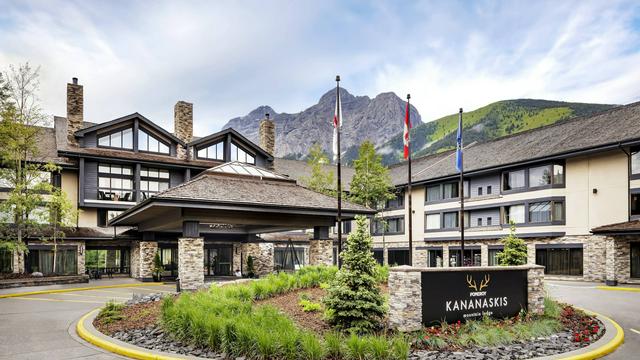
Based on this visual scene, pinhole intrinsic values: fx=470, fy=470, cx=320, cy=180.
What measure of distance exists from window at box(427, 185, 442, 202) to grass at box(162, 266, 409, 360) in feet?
116

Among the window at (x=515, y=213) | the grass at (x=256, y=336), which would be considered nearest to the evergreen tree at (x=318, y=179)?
the window at (x=515, y=213)

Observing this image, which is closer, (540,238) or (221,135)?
(540,238)

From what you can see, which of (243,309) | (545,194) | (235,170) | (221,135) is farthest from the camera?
(221,135)

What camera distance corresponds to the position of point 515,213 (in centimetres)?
3825

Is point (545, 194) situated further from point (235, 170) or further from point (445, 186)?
point (235, 170)

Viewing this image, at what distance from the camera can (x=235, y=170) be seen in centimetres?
2581

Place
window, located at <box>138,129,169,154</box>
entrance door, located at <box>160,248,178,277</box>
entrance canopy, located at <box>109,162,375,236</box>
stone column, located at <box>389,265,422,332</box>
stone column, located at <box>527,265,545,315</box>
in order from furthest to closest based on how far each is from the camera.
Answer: window, located at <box>138,129,169,154</box>, entrance door, located at <box>160,248,178,277</box>, entrance canopy, located at <box>109,162,375,236</box>, stone column, located at <box>527,265,545,315</box>, stone column, located at <box>389,265,422,332</box>

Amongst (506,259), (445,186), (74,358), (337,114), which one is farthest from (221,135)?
(74,358)

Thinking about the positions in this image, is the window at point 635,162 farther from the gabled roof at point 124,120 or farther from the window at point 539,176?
the gabled roof at point 124,120

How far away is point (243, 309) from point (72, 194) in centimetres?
2914

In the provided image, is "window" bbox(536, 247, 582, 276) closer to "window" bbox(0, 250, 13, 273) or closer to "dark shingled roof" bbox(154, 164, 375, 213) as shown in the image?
"dark shingled roof" bbox(154, 164, 375, 213)

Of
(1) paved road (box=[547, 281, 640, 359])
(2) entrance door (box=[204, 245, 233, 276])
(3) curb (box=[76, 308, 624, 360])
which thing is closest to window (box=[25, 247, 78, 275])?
(2) entrance door (box=[204, 245, 233, 276])

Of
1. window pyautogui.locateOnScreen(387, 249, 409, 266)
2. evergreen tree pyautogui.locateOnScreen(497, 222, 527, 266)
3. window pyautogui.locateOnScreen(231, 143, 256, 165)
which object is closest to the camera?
evergreen tree pyautogui.locateOnScreen(497, 222, 527, 266)

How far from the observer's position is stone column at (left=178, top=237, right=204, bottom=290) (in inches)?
839
